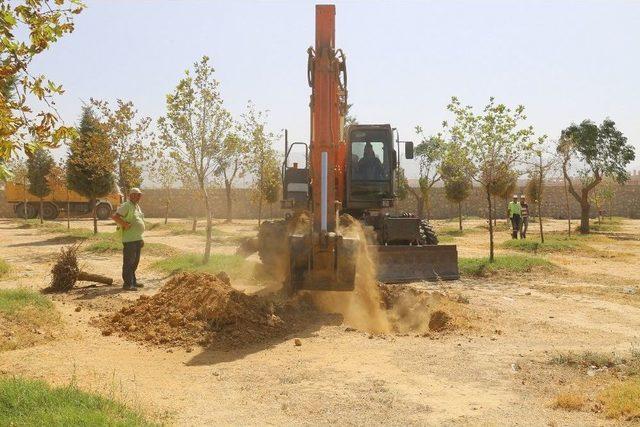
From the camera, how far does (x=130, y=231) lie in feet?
38.0

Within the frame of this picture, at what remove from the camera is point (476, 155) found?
17.4 meters

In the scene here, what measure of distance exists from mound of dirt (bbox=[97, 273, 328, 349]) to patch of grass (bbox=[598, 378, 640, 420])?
3972 mm

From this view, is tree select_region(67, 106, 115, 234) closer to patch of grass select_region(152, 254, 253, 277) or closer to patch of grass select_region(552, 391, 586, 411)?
patch of grass select_region(152, 254, 253, 277)

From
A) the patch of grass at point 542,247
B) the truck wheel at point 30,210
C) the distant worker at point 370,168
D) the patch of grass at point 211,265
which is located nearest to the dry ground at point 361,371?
the distant worker at point 370,168

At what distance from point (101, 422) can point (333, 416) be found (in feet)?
6.05

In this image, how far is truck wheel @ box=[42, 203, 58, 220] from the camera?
139 ft

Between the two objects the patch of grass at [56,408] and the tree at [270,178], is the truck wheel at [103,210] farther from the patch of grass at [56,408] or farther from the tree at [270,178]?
the patch of grass at [56,408]

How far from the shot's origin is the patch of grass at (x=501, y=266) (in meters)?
14.9

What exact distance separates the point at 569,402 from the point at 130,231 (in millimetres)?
8354

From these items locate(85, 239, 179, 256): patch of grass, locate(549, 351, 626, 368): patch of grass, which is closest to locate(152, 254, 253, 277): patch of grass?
locate(85, 239, 179, 256): patch of grass

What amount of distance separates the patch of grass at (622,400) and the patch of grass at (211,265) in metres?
8.69

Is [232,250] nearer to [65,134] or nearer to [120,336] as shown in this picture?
[120,336]

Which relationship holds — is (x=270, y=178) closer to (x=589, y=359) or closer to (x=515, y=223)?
(x=515, y=223)

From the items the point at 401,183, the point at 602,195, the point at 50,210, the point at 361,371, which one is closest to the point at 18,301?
the point at 361,371
